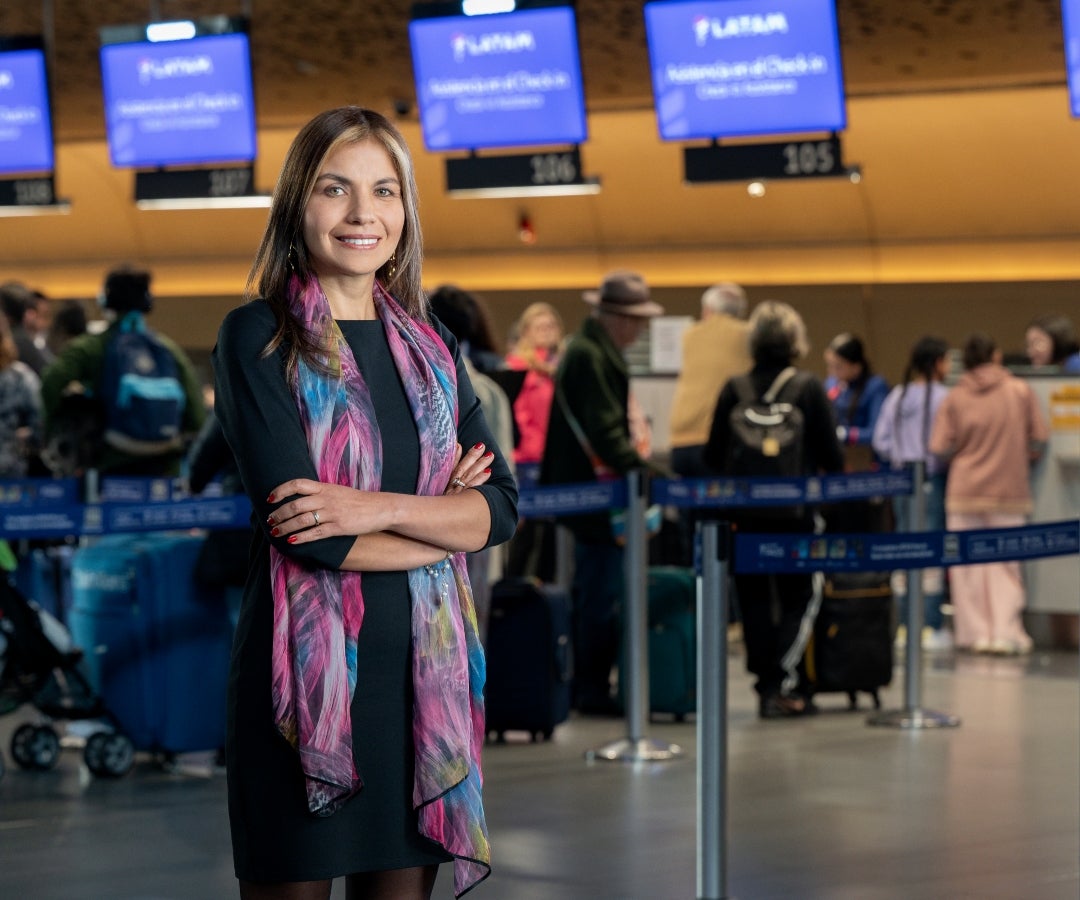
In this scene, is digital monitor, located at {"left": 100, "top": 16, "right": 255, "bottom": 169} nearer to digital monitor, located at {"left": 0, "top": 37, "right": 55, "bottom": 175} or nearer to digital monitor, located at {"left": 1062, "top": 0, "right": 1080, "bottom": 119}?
digital monitor, located at {"left": 0, "top": 37, "right": 55, "bottom": 175}

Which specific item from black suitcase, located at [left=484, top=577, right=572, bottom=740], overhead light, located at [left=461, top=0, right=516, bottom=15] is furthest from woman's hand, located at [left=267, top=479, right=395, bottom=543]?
overhead light, located at [left=461, top=0, right=516, bottom=15]

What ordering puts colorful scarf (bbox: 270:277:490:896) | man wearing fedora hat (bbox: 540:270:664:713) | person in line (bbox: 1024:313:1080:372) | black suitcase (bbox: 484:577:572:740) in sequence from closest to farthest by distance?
colorful scarf (bbox: 270:277:490:896) < black suitcase (bbox: 484:577:572:740) < man wearing fedora hat (bbox: 540:270:664:713) < person in line (bbox: 1024:313:1080:372)

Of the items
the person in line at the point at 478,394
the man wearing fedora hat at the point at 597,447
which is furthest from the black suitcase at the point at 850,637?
the person in line at the point at 478,394

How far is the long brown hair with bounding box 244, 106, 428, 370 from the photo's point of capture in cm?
251

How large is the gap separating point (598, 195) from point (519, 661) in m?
9.30

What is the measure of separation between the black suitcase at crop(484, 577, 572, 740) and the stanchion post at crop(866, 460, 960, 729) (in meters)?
1.44

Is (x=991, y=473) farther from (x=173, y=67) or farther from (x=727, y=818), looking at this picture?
(x=727, y=818)

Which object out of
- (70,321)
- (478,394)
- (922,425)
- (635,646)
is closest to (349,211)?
(478,394)

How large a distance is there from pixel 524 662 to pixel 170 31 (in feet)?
17.8

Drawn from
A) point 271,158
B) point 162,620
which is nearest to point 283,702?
point 162,620

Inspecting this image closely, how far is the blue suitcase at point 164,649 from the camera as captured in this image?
6418mm

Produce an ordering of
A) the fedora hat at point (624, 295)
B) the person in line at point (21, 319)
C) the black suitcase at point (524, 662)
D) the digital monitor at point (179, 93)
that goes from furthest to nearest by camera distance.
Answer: the digital monitor at point (179, 93) < the person in line at point (21, 319) < the fedora hat at point (624, 295) < the black suitcase at point (524, 662)

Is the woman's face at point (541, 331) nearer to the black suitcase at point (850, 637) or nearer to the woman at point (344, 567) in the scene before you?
the black suitcase at point (850, 637)

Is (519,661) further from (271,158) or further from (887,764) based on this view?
(271,158)
